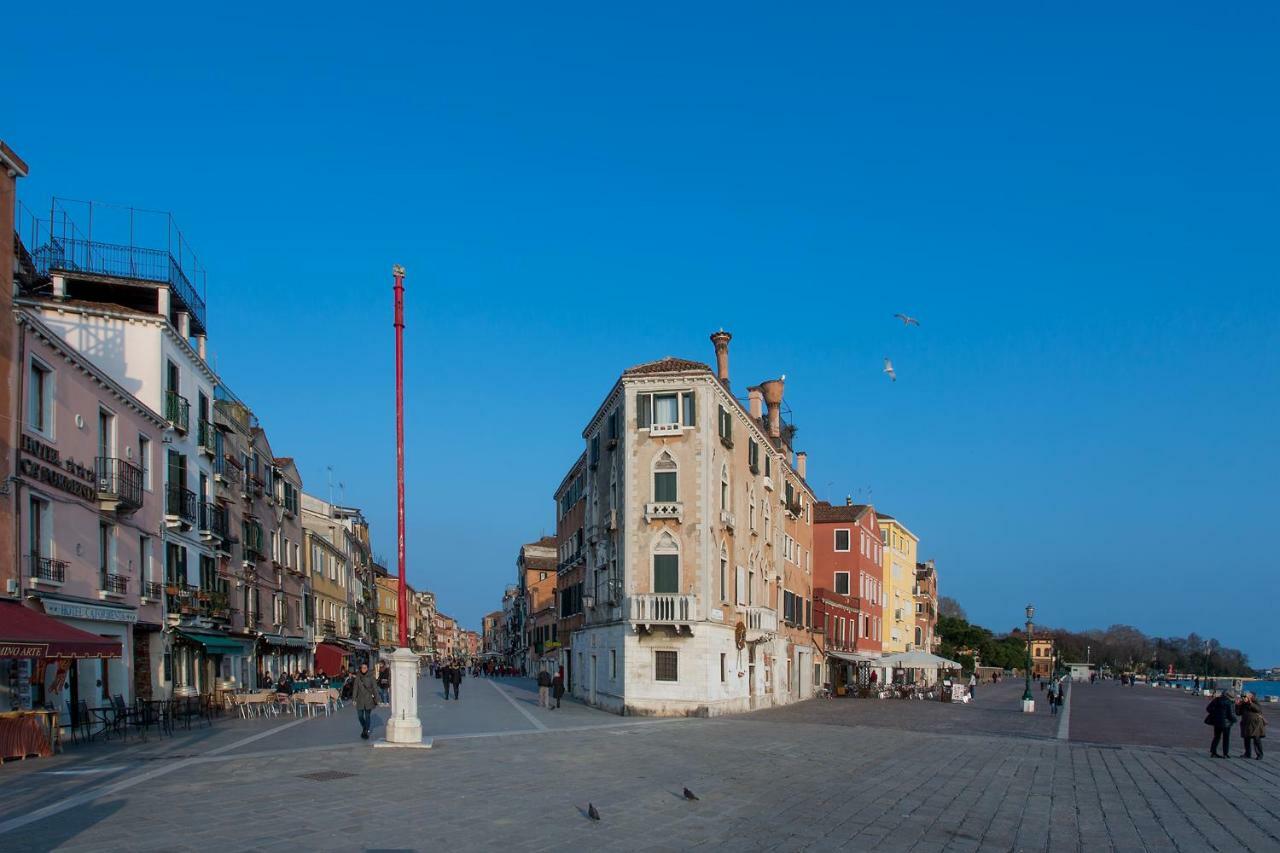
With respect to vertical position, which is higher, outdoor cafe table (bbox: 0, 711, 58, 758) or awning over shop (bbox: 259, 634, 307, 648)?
outdoor cafe table (bbox: 0, 711, 58, 758)

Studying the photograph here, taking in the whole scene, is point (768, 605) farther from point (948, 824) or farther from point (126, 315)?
point (948, 824)

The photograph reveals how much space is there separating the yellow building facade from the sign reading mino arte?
63.6m

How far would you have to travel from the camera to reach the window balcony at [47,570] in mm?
23594

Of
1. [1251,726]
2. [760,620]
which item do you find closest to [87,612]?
[760,620]

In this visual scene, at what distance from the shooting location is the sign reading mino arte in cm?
2344

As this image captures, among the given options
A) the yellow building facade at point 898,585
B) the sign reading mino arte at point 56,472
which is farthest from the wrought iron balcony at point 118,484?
the yellow building facade at point 898,585

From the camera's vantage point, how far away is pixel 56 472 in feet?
81.4

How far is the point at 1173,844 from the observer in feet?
41.2

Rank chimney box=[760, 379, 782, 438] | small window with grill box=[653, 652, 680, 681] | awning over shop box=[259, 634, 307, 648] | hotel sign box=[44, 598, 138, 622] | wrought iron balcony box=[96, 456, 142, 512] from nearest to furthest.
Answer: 1. hotel sign box=[44, 598, 138, 622]
2. wrought iron balcony box=[96, 456, 142, 512]
3. small window with grill box=[653, 652, 680, 681]
4. awning over shop box=[259, 634, 307, 648]
5. chimney box=[760, 379, 782, 438]

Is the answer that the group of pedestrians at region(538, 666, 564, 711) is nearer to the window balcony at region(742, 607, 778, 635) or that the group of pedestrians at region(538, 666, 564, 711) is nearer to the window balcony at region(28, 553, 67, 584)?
the window balcony at region(742, 607, 778, 635)

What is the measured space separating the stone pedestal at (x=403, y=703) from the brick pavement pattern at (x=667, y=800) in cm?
54

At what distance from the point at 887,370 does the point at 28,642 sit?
28.0 metres

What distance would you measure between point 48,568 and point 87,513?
287 centimetres

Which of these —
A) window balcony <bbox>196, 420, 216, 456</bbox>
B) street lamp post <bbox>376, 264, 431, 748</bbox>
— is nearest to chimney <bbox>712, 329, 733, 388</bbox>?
window balcony <bbox>196, 420, 216, 456</bbox>
